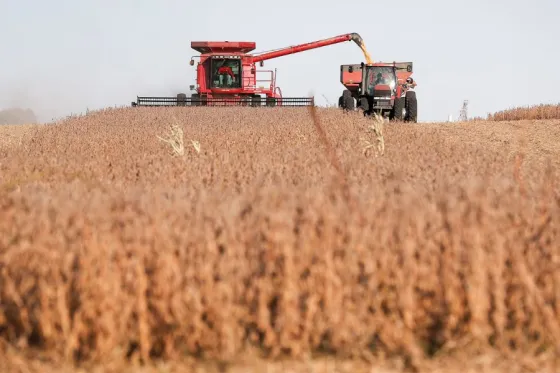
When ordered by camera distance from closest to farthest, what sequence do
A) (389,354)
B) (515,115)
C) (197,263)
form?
(197,263) → (389,354) → (515,115)

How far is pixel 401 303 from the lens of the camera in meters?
3.53

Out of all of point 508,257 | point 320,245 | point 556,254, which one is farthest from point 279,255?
point 556,254

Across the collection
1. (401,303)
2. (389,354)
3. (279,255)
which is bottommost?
(389,354)

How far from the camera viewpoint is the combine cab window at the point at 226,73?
936 inches

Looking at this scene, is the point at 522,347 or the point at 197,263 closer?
the point at 197,263

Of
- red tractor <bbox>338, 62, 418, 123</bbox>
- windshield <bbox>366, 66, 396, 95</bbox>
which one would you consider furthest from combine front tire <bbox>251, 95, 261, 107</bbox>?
windshield <bbox>366, 66, 396, 95</bbox>

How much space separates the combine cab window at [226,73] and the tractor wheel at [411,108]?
22.5 ft

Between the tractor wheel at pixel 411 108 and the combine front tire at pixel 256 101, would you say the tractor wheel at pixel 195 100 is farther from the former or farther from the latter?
the tractor wheel at pixel 411 108

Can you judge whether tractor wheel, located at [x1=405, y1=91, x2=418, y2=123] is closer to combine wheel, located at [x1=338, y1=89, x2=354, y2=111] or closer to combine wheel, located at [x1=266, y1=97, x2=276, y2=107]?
combine wheel, located at [x1=338, y1=89, x2=354, y2=111]

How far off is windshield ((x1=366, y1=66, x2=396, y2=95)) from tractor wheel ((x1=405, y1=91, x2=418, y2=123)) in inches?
21.9

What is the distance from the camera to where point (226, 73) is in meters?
23.9

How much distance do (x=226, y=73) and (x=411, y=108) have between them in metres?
7.38

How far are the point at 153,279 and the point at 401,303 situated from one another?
113cm

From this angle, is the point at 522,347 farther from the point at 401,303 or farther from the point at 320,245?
the point at 320,245
